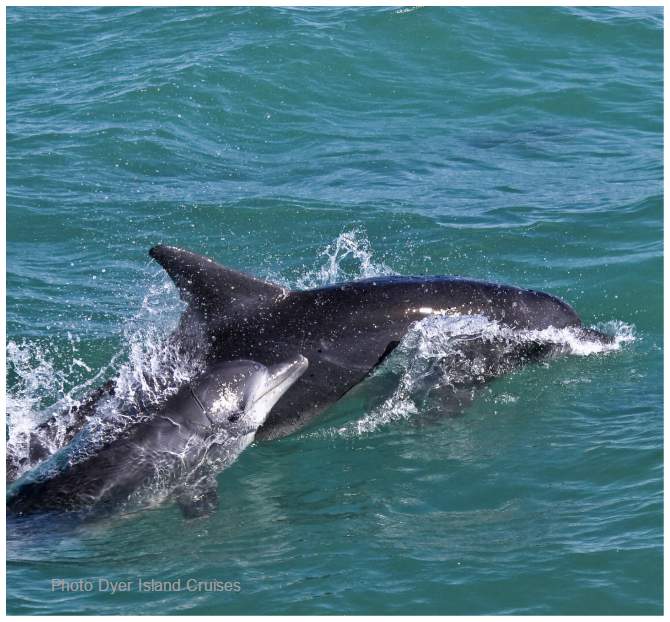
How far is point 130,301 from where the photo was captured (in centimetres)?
1859

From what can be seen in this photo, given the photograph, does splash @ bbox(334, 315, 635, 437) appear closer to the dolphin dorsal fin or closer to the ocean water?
the ocean water

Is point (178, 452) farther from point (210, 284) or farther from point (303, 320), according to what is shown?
point (303, 320)

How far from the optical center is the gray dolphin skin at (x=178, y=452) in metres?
12.8

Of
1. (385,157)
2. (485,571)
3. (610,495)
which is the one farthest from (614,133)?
(485,571)

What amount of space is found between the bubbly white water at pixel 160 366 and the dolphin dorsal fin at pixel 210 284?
2.18ft

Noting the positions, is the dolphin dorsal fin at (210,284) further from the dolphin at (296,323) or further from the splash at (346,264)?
the splash at (346,264)

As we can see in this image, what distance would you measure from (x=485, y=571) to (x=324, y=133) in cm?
1609

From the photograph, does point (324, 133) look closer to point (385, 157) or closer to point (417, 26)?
point (385, 157)

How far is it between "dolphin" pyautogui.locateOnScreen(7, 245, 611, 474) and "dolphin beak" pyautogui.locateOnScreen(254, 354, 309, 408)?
22 cm

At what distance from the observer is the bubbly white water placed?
45.8 feet

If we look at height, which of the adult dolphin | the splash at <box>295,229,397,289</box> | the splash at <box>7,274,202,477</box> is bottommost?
the splash at <box>7,274,202,477</box>

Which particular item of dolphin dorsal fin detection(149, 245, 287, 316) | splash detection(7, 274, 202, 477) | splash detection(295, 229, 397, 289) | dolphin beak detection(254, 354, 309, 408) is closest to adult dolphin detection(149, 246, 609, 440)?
dolphin dorsal fin detection(149, 245, 287, 316)

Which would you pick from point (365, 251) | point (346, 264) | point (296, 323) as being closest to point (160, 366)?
point (296, 323)

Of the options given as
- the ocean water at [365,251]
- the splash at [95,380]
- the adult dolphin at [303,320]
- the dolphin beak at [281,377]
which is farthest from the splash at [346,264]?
the dolphin beak at [281,377]
